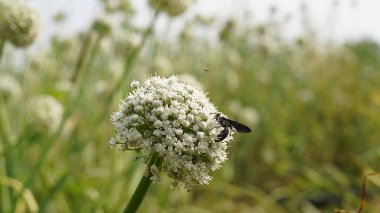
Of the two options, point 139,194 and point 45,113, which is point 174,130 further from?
point 45,113

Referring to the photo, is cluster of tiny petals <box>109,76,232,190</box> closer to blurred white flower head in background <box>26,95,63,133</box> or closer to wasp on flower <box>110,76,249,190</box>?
wasp on flower <box>110,76,249,190</box>

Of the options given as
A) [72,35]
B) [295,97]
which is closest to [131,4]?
[72,35]

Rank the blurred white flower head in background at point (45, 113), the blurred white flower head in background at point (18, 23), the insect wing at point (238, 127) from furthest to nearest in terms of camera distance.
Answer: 1. the blurred white flower head in background at point (45, 113)
2. the blurred white flower head in background at point (18, 23)
3. the insect wing at point (238, 127)

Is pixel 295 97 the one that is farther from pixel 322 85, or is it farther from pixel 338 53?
pixel 338 53

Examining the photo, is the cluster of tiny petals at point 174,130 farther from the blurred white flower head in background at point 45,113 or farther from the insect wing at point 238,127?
the blurred white flower head in background at point 45,113

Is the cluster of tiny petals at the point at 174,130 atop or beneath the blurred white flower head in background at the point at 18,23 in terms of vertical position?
beneath

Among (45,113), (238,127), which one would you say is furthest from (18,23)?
(238,127)

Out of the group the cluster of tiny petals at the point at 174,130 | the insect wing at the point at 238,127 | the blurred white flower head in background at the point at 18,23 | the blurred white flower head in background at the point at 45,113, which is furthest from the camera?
the blurred white flower head in background at the point at 45,113

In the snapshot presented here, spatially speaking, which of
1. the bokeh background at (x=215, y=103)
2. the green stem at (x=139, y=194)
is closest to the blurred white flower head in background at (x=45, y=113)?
the bokeh background at (x=215, y=103)
